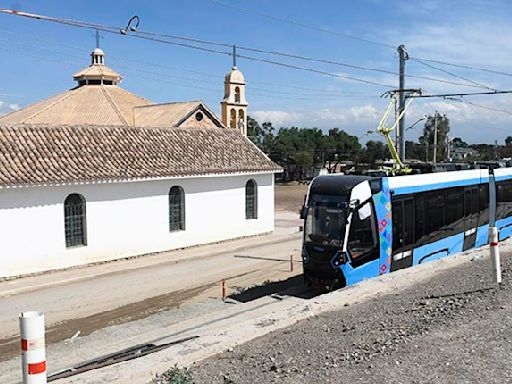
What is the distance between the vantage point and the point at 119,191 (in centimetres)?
2133

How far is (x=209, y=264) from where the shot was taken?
69.3ft

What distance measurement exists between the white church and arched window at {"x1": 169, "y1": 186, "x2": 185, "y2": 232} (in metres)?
0.04

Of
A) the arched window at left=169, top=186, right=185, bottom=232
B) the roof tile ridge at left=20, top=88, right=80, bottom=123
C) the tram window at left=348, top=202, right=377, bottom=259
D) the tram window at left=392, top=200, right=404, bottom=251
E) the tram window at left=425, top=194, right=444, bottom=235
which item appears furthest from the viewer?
the roof tile ridge at left=20, top=88, right=80, bottom=123

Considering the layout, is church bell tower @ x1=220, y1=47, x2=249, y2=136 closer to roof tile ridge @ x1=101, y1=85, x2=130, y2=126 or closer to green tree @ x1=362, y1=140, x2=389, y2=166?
roof tile ridge @ x1=101, y1=85, x2=130, y2=126

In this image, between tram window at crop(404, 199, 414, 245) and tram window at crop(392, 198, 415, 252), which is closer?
tram window at crop(392, 198, 415, 252)

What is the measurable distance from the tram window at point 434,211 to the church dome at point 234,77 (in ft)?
69.5

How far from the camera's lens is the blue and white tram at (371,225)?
13.5 meters

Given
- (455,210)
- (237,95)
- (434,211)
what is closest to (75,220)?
(434,211)

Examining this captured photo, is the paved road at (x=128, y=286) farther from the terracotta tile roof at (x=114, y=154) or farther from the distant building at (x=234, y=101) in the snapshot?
the distant building at (x=234, y=101)

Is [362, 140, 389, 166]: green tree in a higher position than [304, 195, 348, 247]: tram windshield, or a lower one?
higher

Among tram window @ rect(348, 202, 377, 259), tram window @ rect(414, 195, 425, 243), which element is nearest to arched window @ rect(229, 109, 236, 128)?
tram window @ rect(414, 195, 425, 243)

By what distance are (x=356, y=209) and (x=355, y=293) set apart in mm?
3607

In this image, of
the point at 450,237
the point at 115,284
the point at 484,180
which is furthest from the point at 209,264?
the point at 484,180

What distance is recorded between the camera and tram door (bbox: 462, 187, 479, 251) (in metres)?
17.8
